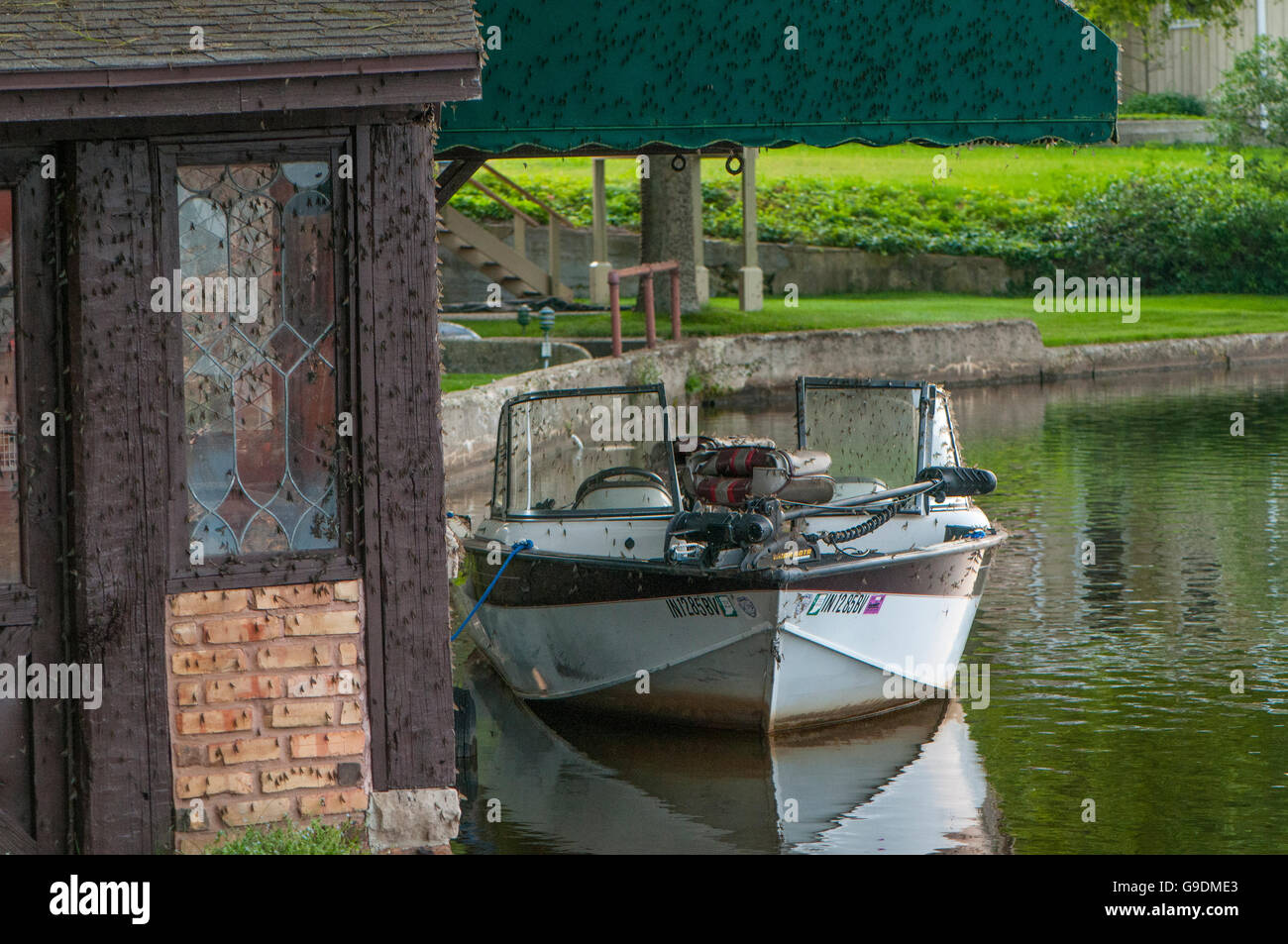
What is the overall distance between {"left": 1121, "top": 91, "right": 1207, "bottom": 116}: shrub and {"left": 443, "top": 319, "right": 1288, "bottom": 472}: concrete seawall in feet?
57.5

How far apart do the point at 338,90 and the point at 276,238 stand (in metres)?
0.68

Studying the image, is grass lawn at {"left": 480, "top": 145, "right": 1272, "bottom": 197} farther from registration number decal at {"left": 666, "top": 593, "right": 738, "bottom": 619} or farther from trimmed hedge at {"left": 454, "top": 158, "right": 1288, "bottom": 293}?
registration number decal at {"left": 666, "top": 593, "right": 738, "bottom": 619}

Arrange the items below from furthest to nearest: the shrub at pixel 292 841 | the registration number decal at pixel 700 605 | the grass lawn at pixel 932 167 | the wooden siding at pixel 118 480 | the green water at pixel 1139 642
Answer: the grass lawn at pixel 932 167 → the registration number decal at pixel 700 605 → the green water at pixel 1139 642 → the shrub at pixel 292 841 → the wooden siding at pixel 118 480

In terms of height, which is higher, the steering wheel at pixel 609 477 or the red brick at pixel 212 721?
the steering wheel at pixel 609 477

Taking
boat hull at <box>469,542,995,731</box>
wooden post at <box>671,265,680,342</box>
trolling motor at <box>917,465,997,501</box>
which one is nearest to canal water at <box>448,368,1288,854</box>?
boat hull at <box>469,542,995,731</box>

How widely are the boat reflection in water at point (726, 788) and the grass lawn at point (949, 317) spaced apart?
16.2 m

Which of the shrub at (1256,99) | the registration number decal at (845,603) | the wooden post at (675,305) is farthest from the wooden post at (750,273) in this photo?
the registration number decal at (845,603)

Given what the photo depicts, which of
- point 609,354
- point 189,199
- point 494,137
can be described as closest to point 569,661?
point 494,137

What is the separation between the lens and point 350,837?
6.57 meters

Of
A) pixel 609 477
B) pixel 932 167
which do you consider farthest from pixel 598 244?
pixel 609 477

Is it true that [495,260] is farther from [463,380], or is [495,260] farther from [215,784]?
[215,784]

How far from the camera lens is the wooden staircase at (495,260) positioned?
3038 centimetres

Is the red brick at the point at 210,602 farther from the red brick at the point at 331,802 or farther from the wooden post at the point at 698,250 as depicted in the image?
the wooden post at the point at 698,250

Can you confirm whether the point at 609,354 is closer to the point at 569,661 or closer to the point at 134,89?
the point at 569,661
